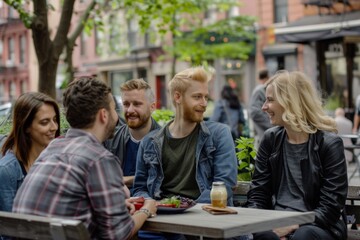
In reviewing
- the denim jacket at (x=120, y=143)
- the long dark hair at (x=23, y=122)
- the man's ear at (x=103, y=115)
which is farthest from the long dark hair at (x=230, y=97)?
the man's ear at (x=103, y=115)

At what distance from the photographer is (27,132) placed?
5.46m

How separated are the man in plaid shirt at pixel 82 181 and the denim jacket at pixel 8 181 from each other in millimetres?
746

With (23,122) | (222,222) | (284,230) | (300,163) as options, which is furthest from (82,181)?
(300,163)

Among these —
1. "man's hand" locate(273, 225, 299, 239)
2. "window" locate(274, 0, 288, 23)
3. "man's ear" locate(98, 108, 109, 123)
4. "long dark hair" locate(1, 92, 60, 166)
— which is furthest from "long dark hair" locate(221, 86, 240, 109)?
"window" locate(274, 0, 288, 23)

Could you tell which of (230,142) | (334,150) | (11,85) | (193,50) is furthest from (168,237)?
(11,85)

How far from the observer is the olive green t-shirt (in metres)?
5.90

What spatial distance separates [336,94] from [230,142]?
2278cm

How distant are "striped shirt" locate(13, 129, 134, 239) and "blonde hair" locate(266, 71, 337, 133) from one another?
1.73m

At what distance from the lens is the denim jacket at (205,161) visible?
19.3 feet

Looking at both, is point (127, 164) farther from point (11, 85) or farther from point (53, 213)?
point (11, 85)

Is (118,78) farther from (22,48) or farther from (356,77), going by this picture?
(356,77)

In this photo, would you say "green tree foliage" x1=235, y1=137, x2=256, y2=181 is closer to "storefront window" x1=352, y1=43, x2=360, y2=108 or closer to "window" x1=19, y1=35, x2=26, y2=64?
"storefront window" x1=352, y1=43, x2=360, y2=108

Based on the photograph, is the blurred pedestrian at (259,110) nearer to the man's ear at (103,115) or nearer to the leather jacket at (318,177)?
the leather jacket at (318,177)

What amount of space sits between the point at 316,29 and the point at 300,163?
2022 cm
